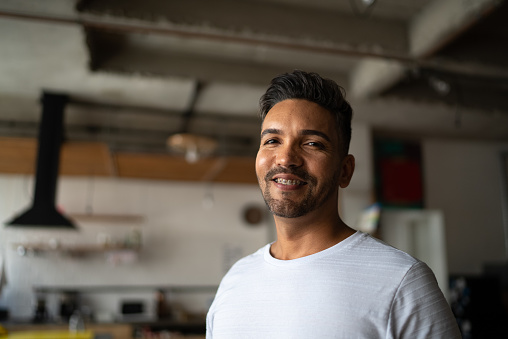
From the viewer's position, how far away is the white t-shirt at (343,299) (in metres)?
0.95

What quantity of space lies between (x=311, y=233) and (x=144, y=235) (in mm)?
6243

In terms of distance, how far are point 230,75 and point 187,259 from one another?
11.7 ft

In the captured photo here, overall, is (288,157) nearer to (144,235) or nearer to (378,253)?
(378,253)

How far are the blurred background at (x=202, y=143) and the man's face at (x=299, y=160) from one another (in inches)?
81.3

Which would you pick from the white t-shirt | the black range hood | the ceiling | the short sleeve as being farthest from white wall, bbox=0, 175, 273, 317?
the short sleeve

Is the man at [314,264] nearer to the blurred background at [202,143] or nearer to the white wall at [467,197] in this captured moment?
the blurred background at [202,143]

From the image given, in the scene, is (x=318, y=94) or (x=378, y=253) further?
(x=318, y=94)

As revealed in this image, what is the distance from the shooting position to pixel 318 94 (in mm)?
1194

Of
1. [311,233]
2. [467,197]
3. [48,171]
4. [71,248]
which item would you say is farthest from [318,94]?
[467,197]

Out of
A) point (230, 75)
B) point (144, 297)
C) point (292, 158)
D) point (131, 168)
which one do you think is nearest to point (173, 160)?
point (131, 168)

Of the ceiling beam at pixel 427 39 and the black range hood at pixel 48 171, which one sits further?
the black range hood at pixel 48 171

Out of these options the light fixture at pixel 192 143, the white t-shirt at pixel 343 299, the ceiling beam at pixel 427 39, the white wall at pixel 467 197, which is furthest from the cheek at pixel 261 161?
the white wall at pixel 467 197

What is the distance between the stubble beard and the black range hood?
3.58 m

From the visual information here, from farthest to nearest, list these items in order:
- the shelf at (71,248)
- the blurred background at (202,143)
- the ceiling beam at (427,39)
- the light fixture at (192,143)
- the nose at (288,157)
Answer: the shelf at (71,248), the light fixture at (192,143), the blurred background at (202,143), the ceiling beam at (427,39), the nose at (288,157)
